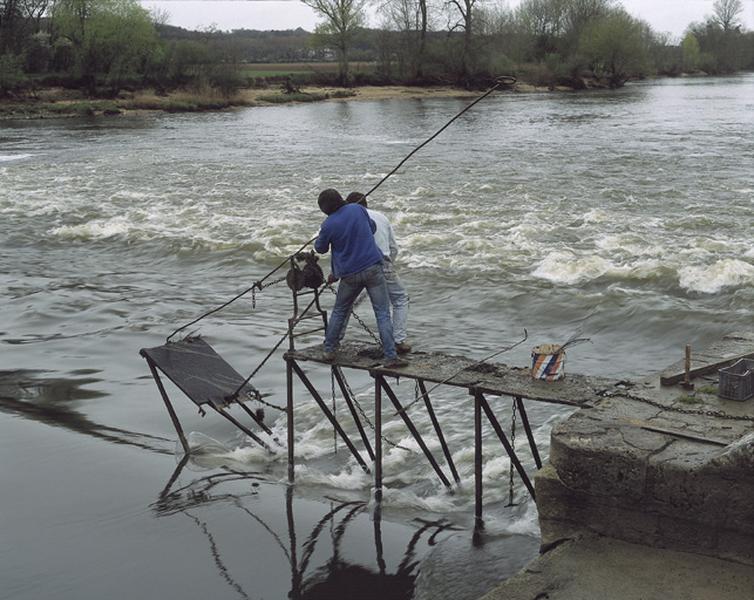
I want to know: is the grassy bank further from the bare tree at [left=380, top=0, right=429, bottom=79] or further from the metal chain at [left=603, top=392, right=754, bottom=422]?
the metal chain at [left=603, top=392, right=754, bottom=422]

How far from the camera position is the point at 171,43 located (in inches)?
2810

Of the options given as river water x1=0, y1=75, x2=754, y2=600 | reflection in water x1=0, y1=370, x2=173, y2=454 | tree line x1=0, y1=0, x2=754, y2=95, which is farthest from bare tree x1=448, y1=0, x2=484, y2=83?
reflection in water x1=0, y1=370, x2=173, y2=454

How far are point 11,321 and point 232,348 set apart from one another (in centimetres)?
409

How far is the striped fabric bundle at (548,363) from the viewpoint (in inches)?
301

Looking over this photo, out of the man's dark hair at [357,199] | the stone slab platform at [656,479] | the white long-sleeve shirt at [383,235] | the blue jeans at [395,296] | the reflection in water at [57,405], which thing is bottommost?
the reflection in water at [57,405]

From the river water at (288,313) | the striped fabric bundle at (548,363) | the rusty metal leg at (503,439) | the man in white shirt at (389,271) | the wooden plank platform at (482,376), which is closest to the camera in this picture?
the wooden plank platform at (482,376)

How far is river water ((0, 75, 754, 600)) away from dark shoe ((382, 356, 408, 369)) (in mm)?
1287

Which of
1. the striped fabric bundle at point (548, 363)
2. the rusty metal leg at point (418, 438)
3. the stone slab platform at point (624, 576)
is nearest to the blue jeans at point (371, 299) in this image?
the rusty metal leg at point (418, 438)

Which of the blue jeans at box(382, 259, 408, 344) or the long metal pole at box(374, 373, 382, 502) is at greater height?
the blue jeans at box(382, 259, 408, 344)

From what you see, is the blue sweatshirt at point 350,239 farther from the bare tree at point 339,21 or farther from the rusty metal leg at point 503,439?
the bare tree at point 339,21

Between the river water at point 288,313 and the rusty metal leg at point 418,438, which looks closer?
the river water at point 288,313

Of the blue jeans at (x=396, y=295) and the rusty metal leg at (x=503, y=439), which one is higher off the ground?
the blue jeans at (x=396, y=295)

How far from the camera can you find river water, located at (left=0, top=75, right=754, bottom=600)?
792cm

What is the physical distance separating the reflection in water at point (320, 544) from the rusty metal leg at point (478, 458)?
0.24 metres
